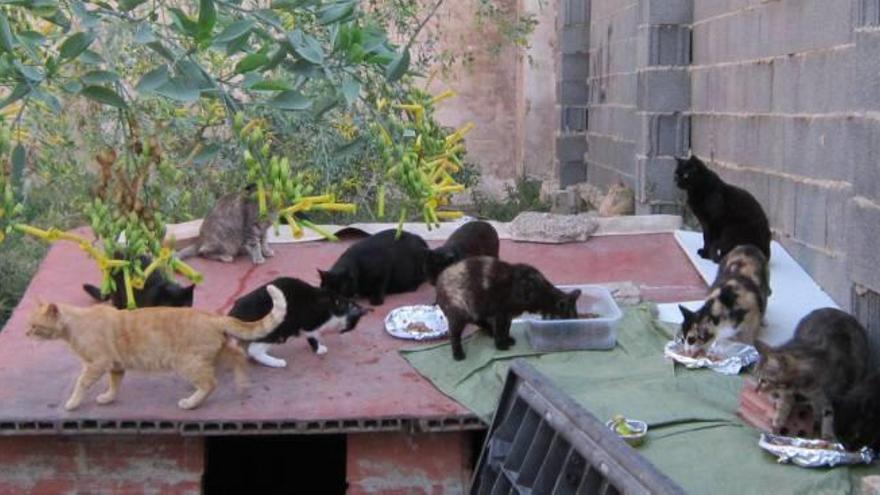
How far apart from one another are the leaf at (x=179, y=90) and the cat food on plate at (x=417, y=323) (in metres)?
4.01

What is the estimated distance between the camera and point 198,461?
5.75m

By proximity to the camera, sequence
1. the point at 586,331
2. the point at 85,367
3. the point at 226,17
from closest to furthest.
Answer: the point at 226,17
the point at 85,367
the point at 586,331

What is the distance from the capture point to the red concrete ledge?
557cm

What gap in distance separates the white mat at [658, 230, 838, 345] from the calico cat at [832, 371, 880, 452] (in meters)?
1.57

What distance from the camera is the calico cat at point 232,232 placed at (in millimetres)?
8312

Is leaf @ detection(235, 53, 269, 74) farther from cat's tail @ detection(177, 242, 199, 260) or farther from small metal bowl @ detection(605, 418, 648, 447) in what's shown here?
cat's tail @ detection(177, 242, 199, 260)

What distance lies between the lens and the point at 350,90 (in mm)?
2793

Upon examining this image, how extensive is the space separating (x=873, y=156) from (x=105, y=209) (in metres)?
3.91

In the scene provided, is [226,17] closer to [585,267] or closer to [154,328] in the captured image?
[154,328]

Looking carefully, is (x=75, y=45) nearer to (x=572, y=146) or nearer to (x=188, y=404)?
(x=188, y=404)

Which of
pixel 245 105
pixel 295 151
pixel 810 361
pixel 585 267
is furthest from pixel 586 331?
pixel 245 105

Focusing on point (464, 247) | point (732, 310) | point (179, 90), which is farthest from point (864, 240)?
point (179, 90)

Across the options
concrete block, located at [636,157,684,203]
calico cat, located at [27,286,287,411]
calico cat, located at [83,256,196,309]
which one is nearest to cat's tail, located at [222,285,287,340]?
calico cat, located at [27,286,287,411]

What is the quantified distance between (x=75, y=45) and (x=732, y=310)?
13.9 ft
